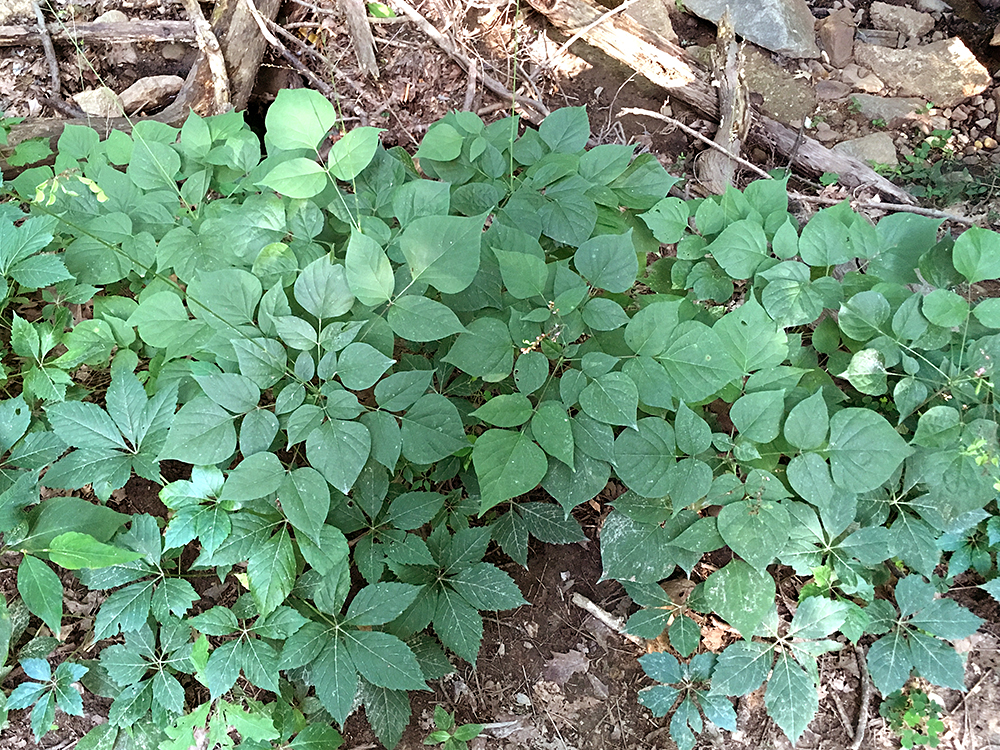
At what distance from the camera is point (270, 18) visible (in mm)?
3387

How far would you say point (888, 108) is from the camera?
3.81m

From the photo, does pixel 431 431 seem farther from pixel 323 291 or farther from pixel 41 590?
pixel 41 590

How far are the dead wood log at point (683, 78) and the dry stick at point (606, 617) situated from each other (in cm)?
270

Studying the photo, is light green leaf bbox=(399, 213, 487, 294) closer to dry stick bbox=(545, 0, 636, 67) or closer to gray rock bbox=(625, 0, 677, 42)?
dry stick bbox=(545, 0, 636, 67)

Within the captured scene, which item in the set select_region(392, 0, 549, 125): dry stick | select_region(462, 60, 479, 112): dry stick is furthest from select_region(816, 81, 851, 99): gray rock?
select_region(462, 60, 479, 112): dry stick

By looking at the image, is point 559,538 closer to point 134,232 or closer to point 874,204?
point 134,232

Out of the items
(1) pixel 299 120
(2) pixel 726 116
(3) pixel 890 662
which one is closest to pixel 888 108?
(2) pixel 726 116

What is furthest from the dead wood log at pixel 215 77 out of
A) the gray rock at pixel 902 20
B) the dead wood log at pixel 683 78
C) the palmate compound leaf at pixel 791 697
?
the gray rock at pixel 902 20

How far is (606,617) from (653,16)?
362 centimetres

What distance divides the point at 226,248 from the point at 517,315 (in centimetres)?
84

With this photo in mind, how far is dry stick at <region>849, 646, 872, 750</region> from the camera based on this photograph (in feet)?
5.69

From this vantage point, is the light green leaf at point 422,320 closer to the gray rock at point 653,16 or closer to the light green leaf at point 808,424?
the light green leaf at point 808,424

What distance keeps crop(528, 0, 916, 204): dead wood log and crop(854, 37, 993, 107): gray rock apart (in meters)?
0.93

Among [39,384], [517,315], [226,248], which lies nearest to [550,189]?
[517,315]
